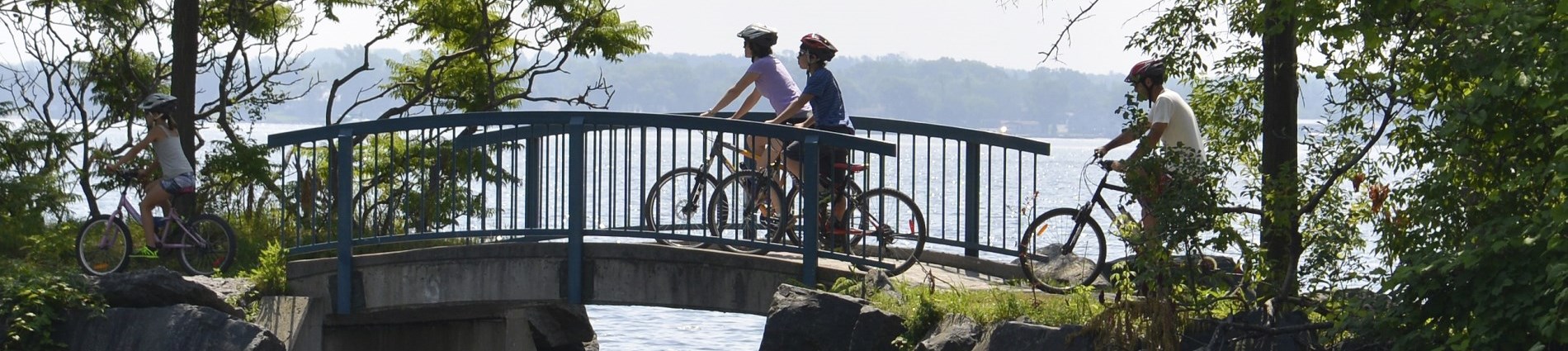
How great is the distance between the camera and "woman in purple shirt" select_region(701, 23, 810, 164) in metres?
11.5

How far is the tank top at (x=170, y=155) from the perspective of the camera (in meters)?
12.8

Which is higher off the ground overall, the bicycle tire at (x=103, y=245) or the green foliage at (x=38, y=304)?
the bicycle tire at (x=103, y=245)

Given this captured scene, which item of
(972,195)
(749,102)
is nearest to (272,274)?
(749,102)

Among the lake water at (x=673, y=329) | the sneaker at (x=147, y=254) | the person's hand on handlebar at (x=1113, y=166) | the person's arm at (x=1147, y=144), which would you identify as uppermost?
the person's arm at (x=1147, y=144)

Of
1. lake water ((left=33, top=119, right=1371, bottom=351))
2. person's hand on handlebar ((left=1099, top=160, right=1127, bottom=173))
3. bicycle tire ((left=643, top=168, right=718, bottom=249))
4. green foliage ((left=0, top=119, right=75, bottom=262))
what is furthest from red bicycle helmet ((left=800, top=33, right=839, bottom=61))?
lake water ((left=33, top=119, right=1371, bottom=351))

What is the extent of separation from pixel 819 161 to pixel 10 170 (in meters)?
9.38

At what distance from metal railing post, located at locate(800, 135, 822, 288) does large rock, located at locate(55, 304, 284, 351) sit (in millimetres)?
3448

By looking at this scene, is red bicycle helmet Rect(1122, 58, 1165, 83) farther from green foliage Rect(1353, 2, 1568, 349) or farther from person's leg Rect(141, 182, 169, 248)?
person's leg Rect(141, 182, 169, 248)

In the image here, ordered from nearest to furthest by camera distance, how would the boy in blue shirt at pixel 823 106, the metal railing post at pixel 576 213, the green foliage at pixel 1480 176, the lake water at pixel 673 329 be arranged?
the green foliage at pixel 1480 176
the boy in blue shirt at pixel 823 106
the metal railing post at pixel 576 213
the lake water at pixel 673 329

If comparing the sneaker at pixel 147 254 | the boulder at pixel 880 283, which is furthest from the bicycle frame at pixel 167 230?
the boulder at pixel 880 283

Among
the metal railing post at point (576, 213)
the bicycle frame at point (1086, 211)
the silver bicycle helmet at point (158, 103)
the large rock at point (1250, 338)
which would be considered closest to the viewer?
the large rock at point (1250, 338)

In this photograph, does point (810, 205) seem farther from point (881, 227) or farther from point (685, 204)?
point (685, 204)

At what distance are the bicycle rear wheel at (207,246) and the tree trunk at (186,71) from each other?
2.43 meters

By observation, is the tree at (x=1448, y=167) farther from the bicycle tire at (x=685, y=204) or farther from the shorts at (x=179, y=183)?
the shorts at (x=179, y=183)
